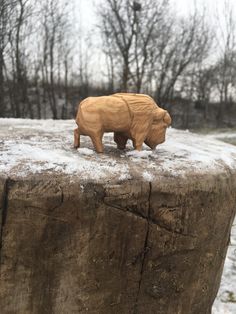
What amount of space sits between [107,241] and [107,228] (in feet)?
0.23

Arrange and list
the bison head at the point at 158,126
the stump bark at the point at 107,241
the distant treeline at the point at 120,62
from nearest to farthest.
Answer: the stump bark at the point at 107,241
the bison head at the point at 158,126
the distant treeline at the point at 120,62

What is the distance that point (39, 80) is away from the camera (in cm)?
1605

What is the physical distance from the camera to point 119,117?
2.17m

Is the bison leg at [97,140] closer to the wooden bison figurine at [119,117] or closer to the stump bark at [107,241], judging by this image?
the wooden bison figurine at [119,117]

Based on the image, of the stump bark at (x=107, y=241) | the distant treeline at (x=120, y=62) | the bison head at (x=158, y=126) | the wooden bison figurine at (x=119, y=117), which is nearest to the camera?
the stump bark at (x=107, y=241)

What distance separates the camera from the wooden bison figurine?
2150 mm

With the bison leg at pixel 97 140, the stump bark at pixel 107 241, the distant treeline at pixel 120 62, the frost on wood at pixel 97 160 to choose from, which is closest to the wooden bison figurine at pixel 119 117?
the bison leg at pixel 97 140

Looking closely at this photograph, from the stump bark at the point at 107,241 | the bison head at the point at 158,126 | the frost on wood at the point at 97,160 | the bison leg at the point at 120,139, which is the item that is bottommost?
the stump bark at the point at 107,241

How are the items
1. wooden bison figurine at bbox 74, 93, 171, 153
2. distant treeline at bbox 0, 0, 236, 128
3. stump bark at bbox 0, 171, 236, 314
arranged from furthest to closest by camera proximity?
distant treeline at bbox 0, 0, 236, 128 < wooden bison figurine at bbox 74, 93, 171, 153 < stump bark at bbox 0, 171, 236, 314

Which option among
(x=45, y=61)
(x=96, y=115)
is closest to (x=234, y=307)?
(x=96, y=115)

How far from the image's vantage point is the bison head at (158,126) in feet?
7.61

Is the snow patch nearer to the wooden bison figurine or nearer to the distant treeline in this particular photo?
the wooden bison figurine

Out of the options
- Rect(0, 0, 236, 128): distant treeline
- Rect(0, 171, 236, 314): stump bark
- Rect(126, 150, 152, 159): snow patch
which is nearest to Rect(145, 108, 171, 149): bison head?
Rect(126, 150, 152, 159): snow patch

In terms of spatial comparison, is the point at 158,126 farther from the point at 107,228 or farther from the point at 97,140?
the point at 107,228
